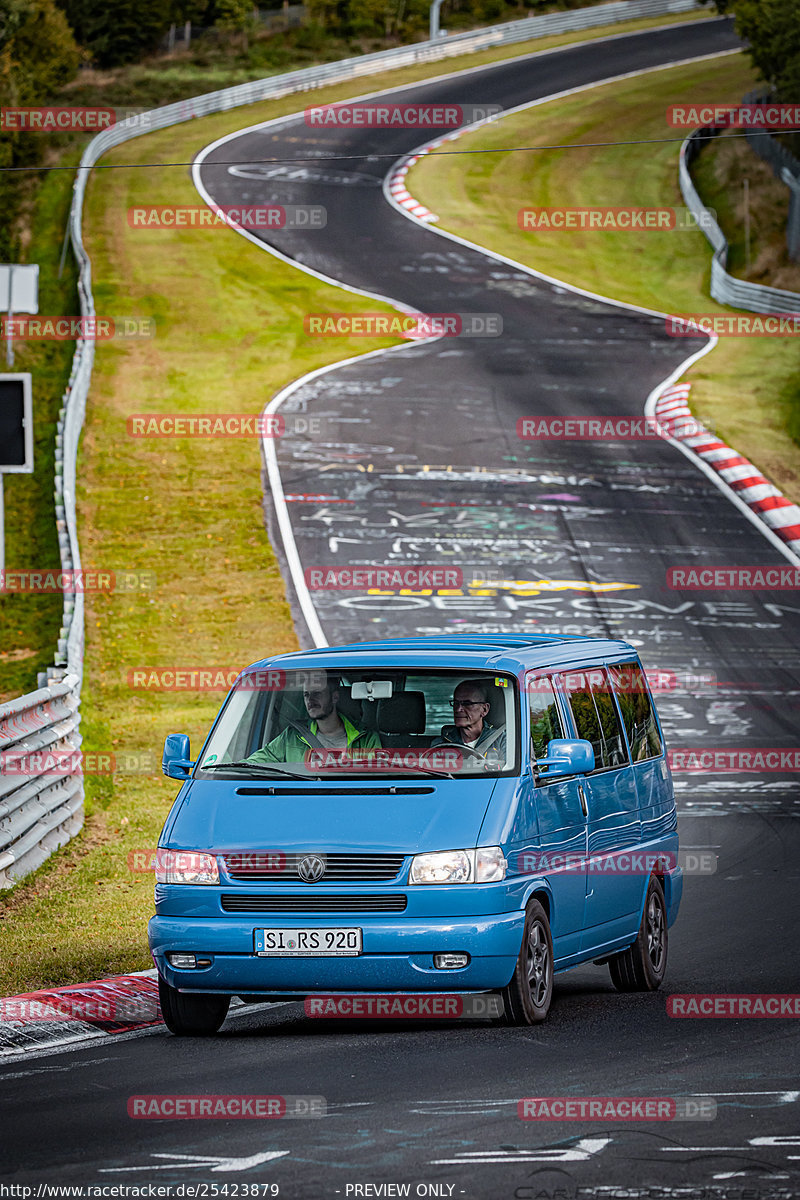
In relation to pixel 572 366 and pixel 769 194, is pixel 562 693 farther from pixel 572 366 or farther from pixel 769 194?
pixel 769 194

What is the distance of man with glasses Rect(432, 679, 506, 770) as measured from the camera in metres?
9.20

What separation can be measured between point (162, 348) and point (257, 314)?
3.80 metres

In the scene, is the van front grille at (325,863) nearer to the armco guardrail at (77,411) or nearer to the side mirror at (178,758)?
the side mirror at (178,758)

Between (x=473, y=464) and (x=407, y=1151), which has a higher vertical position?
(x=407, y=1151)

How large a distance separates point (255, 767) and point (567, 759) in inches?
64.1

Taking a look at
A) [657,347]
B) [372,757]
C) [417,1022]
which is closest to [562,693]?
[372,757]

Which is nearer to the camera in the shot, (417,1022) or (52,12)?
(417,1022)

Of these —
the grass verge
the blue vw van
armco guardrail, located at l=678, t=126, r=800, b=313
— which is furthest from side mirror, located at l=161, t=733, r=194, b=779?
armco guardrail, located at l=678, t=126, r=800, b=313

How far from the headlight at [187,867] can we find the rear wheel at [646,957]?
2906 millimetres

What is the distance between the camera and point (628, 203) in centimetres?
5462

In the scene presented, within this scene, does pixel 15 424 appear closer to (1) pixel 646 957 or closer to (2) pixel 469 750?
(2) pixel 469 750

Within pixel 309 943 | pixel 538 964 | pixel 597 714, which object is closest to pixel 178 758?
pixel 309 943

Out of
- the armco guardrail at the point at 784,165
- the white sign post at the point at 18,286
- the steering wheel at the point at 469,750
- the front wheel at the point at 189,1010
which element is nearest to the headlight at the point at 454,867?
the steering wheel at the point at 469,750

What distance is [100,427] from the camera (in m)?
33.1
